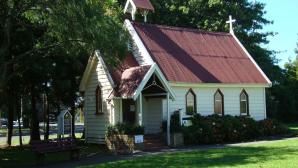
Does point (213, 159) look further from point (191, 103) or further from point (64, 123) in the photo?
point (191, 103)

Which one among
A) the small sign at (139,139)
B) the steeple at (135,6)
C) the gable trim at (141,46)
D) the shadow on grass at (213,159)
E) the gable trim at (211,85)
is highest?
the steeple at (135,6)

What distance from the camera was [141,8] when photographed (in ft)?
110

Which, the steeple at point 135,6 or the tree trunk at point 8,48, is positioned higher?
the steeple at point 135,6

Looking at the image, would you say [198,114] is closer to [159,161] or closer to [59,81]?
[59,81]

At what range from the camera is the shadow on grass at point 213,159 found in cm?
1741

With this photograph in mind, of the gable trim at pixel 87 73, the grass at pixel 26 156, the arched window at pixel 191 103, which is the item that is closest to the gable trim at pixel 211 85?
the arched window at pixel 191 103

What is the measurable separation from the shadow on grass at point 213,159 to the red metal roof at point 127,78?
246 inches

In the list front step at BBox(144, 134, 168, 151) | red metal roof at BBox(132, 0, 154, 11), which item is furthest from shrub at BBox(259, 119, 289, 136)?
red metal roof at BBox(132, 0, 154, 11)

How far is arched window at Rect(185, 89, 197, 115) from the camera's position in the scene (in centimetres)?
3050

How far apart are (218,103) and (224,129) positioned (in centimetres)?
352

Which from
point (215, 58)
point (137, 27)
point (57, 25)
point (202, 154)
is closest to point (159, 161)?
point (202, 154)

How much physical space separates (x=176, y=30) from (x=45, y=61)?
10.7m

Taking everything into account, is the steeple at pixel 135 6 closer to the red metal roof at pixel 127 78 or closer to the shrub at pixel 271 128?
the red metal roof at pixel 127 78

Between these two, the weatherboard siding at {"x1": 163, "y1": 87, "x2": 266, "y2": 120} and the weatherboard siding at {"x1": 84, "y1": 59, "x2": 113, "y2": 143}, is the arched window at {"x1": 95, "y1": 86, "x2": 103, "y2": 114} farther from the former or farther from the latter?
the weatherboard siding at {"x1": 163, "y1": 87, "x2": 266, "y2": 120}
